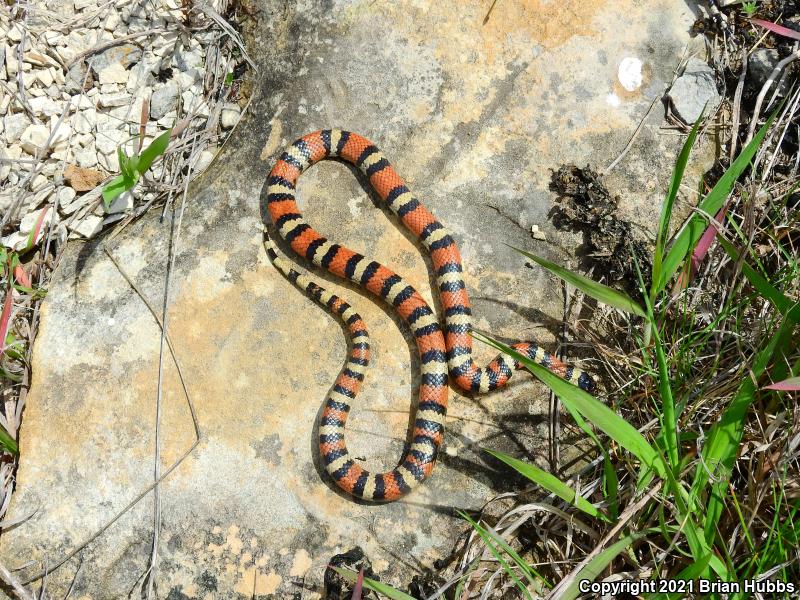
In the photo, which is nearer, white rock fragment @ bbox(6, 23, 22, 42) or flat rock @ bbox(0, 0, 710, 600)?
flat rock @ bbox(0, 0, 710, 600)

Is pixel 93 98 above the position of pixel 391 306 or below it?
above

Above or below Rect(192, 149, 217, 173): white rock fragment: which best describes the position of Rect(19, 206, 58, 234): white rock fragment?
below

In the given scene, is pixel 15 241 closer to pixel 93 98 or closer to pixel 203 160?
pixel 93 98

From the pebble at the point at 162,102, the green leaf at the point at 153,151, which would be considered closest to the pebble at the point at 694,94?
the green leaf at the point at 153,151

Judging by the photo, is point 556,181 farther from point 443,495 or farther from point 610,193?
point 443,495

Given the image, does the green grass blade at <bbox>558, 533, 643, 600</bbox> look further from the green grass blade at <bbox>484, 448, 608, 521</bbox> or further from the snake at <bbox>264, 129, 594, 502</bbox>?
the snake at <bbox>264, 129, 594, 502</bbox>

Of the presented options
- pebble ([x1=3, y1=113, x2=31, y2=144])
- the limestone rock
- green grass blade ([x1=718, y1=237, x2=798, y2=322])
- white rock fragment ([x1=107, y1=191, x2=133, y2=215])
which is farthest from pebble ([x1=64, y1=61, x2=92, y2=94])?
green grass blade ([x1=718, y1=237, x2=798, y2=322])

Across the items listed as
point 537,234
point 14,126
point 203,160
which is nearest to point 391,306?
point 537,234
